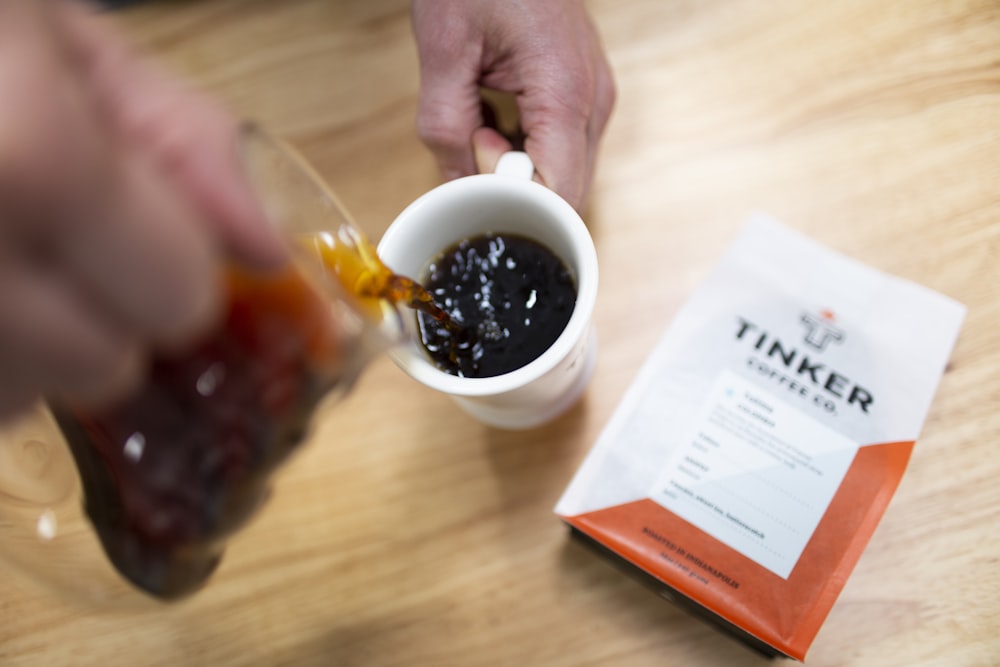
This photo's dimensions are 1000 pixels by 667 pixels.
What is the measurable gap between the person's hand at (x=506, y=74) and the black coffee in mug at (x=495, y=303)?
6cm

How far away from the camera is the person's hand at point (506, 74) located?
0.54 m

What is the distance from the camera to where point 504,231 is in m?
0.54

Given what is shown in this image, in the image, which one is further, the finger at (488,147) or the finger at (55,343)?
the finger at (488,147)

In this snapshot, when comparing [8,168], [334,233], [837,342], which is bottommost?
[837,342]

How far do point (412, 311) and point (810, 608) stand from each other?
1.22ft

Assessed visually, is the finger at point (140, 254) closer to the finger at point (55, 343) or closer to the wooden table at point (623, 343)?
the finger at point (55, 343)

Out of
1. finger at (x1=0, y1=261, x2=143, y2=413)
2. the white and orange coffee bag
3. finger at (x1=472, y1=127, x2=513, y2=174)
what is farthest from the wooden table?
finger at (x1=0, y1=261, x2=143, y2=413)

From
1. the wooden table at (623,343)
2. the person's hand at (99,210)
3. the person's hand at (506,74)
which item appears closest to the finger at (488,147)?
the person's hand at (506,74)

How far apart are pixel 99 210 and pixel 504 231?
34 cm

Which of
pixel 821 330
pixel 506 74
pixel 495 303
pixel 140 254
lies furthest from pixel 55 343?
pixel 821 330

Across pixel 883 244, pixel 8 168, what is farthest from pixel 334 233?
pixel 883 244

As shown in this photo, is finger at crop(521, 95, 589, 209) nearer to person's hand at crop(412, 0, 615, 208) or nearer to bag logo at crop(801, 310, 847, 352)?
person's hand at crop(412, 0, 615, 208)

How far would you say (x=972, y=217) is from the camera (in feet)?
2.01

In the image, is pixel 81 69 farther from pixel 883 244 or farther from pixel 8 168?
pixel 883 244
